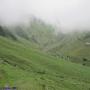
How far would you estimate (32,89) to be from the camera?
10838 cm

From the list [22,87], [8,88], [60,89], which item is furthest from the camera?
[60,89]

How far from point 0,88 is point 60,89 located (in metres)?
106

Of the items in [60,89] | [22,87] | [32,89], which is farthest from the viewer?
[60,89]

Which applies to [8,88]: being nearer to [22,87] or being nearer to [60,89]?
[22,87]

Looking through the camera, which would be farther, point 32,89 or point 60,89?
point 60,89

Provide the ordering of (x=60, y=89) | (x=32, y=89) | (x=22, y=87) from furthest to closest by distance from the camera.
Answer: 1. (x=60, y=89)
2. (x=32, y=89)
3. (x=22, y=87)

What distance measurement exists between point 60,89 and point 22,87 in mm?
98138

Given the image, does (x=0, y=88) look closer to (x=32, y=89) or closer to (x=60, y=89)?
(x=32, y=89)

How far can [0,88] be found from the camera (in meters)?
91.9

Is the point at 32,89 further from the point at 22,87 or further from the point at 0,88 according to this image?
the point at 0,88

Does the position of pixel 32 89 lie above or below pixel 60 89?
below

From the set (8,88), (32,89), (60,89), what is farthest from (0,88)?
(60,89)

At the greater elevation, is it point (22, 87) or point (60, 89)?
point (60, 89)

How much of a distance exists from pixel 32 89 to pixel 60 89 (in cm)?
8852
